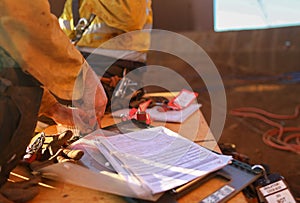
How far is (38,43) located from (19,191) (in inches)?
11.4

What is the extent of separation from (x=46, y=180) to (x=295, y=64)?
113 inches

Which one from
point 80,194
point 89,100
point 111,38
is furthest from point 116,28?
point 80,194

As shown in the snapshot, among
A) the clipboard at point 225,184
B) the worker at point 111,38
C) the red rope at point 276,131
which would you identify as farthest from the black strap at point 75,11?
the red rope at point 276,131

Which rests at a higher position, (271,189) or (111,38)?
(111,38)

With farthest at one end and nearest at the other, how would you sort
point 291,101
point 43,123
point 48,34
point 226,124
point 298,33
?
point 298,33 → point 291,101 → point 226,124 → point 43,123 → point 48,34

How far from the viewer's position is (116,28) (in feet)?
4.03

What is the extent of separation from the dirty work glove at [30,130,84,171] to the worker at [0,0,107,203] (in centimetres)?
6

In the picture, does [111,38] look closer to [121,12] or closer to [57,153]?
[121,12]

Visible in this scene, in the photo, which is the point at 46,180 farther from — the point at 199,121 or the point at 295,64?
the point at 295,64

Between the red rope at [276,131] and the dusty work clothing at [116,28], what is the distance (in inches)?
44.5

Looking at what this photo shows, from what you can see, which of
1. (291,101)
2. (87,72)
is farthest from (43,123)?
(291,101)

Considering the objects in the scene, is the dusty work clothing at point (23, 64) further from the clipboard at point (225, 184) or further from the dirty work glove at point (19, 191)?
the clipboard at point (225, 184)

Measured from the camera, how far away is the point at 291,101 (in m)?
2.64

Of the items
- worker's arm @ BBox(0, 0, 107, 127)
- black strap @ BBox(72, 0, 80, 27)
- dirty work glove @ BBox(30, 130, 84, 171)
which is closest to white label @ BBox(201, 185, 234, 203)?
dirty work glove @ BBox(30, 130, 84, 171)
